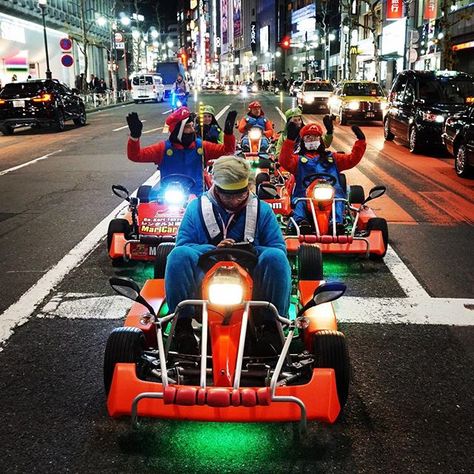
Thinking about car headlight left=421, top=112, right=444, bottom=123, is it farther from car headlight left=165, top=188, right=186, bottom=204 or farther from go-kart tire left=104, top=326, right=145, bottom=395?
go-kart tire left=104, top=326, right=145, bottom=395

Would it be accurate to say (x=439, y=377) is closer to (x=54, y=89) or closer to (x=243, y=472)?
(x=243, y=472)

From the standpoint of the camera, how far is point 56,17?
4966cm

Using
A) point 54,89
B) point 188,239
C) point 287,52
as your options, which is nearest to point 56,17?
point 54,89

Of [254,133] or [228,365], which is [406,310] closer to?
[228,365]

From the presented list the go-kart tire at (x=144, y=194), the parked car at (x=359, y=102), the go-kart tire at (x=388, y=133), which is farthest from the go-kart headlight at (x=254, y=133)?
the parked car at (x=359, y=102)

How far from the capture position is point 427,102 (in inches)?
643

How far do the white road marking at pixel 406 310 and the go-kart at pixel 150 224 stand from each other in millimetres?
1875

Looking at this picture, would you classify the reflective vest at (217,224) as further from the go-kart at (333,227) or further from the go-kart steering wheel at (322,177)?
the go-kart steering wheel at (322,177)

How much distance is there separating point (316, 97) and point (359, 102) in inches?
325

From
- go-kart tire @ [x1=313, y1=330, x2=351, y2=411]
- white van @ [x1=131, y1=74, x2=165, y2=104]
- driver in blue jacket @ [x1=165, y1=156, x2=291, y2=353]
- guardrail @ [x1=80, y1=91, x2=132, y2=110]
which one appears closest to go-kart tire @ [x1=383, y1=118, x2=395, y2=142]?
driver in blue jacket @ [x1=165, y1=156, x2=291, y2=353]

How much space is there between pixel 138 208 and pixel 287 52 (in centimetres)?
9803

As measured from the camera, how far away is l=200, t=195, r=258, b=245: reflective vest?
411 centimetres

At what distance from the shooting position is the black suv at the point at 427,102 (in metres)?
15.8

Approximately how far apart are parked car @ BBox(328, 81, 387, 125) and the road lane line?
1910cm
